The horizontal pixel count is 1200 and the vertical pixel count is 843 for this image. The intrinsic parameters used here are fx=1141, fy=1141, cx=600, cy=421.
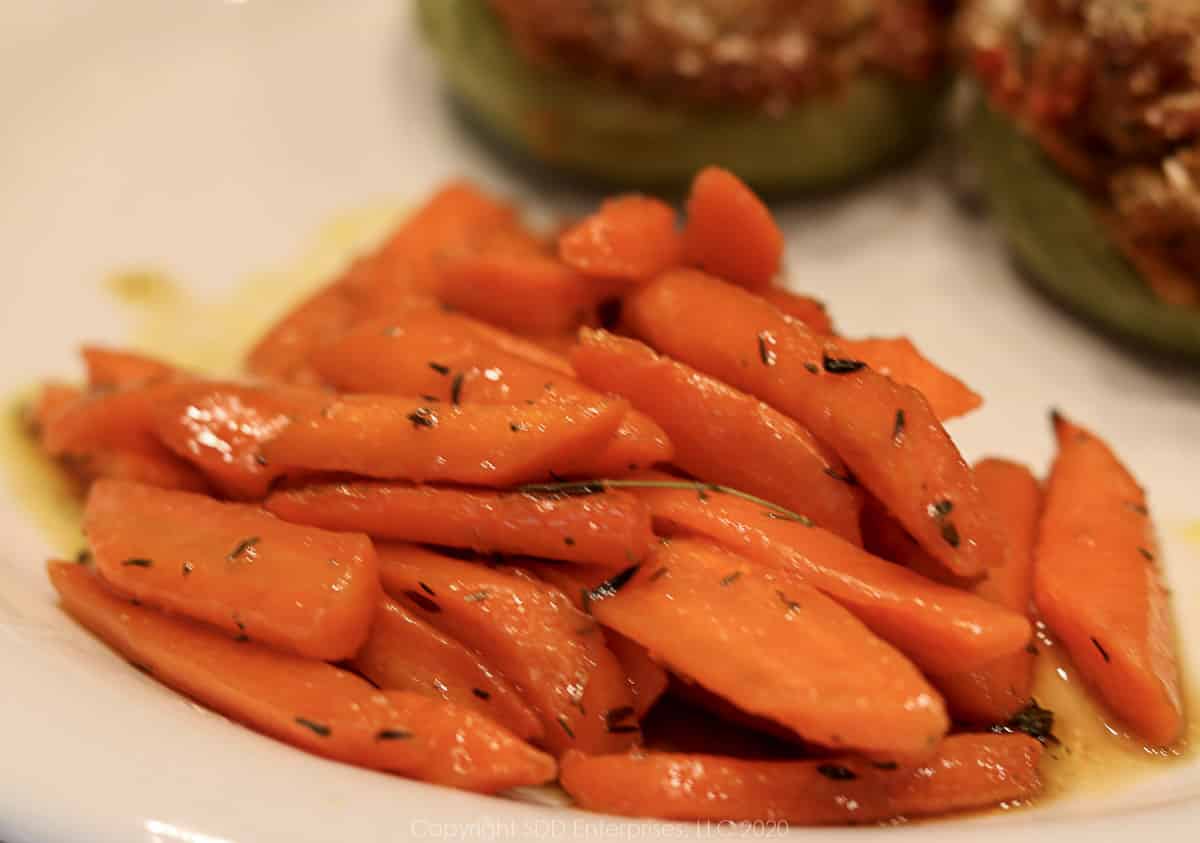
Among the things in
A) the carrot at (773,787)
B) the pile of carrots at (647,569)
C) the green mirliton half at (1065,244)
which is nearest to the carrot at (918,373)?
the pile of carrots at (647,569)

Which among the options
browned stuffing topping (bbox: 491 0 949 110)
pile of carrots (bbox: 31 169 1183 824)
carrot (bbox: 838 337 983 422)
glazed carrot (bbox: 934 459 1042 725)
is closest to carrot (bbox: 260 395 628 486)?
pile of carrots (bbox: 31 169 1183 824)

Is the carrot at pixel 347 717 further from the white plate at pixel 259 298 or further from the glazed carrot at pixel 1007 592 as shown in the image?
the glazed carrot at pixel 1007 592

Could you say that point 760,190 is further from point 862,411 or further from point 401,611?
point 401,611

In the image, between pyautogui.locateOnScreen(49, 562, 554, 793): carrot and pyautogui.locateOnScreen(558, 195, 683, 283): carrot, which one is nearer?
pyautogui.locateOnScreen(49, 562, 554, 793): carrot

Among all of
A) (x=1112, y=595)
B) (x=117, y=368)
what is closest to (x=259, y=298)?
(x=117, y=368)

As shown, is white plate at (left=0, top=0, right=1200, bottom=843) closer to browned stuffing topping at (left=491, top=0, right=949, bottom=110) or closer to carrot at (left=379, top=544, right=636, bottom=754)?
carrot at (left=379, top=544, right=636, bottom=754)

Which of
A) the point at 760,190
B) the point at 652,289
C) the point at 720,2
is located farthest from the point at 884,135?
the point at 652,289

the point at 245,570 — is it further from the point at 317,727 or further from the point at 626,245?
the point at 626,245
